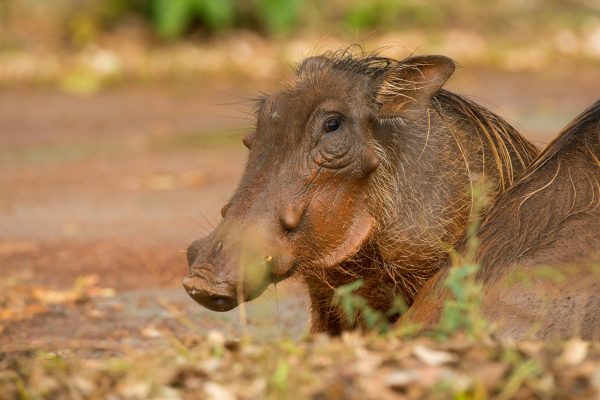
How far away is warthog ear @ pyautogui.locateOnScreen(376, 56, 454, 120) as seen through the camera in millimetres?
5328

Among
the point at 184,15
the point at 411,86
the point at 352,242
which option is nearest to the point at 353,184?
the point at 352,242

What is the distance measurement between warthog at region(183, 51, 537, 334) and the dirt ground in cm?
30

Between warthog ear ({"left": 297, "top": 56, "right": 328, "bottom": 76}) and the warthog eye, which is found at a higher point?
warthog ear ({"left": 297, "top": 56, "right": 328, "bottom": 76})

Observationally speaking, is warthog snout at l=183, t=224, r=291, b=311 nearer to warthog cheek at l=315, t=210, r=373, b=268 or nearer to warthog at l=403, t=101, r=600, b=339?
warthog cheek at l=315, t=210, r=373, b=268

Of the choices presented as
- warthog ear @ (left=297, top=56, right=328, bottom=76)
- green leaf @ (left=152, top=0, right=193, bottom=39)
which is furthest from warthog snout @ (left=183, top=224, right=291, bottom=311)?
green leaf @ (left=152, top=0, right=193, bottom=39)

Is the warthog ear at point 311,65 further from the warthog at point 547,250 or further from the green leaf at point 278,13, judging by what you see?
the green leaf at point 278,13

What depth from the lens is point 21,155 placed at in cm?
1389

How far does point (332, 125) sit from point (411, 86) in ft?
1.49

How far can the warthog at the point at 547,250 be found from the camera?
438cm

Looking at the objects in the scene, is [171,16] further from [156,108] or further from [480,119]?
[480,119]

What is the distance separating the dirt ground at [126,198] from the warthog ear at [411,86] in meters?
0.68

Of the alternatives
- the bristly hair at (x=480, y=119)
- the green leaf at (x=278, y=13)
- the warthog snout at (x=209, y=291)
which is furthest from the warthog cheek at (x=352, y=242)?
the green leaf at (x=278, y=13)

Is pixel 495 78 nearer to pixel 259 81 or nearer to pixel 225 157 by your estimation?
pixel 259 81

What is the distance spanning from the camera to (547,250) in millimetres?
4543
